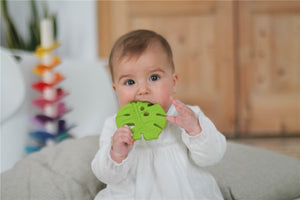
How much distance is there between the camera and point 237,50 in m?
2.94

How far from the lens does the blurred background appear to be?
2.91 metres

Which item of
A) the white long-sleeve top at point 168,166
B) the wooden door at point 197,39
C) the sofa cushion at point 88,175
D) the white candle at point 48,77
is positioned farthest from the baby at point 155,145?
the wooden door at point 197,39

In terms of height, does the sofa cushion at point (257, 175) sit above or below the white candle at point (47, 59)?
below

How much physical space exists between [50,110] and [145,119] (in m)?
1.05

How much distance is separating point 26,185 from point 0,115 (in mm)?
454

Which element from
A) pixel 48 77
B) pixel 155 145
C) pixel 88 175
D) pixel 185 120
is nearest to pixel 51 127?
pixel 48 77

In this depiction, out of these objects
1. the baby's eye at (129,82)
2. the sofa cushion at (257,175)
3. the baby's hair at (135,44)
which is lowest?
the sofa cushion at (257,175)

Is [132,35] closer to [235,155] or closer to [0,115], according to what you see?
→ [235,155]

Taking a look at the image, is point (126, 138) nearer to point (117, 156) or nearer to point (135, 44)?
point (117, 156)

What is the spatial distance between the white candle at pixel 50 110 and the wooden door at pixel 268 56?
163 centimetres

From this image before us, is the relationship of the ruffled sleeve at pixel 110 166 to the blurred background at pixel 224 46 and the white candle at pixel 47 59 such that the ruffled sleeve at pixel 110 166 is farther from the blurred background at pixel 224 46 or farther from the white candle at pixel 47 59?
the blurred background at pixel 224 46

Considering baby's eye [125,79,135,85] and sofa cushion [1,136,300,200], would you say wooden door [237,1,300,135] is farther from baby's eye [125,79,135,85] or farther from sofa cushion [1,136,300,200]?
baby's eye [125,79,135,85]

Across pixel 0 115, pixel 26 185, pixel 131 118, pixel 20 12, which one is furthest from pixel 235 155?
pixel 20 12

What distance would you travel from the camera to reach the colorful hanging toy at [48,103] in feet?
5.65
